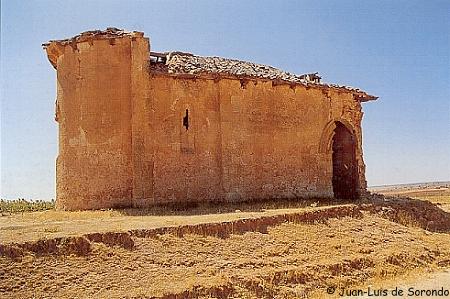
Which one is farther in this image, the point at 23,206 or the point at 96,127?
the point at 23,206

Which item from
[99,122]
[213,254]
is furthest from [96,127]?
[213,254]

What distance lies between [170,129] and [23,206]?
30.0ft

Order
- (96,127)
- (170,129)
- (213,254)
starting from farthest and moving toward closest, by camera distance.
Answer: (170,129) → (96,127) → (213,254)

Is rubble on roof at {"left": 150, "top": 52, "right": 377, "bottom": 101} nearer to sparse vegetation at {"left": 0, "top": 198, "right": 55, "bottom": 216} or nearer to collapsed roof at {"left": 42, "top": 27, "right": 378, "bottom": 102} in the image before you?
collapsed roof at {"left": 42, "top": 27, "right": 378, "bottom": 102}

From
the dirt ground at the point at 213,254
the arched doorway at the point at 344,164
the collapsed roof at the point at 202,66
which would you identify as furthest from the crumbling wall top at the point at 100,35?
the arched doorway at the point at 344,164

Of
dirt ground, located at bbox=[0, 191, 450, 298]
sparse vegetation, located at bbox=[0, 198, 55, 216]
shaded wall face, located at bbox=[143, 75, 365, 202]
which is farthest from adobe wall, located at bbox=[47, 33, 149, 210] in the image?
sparse vegetation, located at bbox=[0, 198, 55, 216]

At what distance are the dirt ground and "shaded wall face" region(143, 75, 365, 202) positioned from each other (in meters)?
1.77

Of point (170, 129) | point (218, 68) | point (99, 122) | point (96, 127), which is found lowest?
point (170, 129)

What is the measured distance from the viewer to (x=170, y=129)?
16.6 metres

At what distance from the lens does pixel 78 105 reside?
53.8ft

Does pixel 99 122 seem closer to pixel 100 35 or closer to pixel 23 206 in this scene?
pixel 100 35

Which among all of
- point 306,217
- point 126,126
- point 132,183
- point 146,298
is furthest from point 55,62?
point 146,298

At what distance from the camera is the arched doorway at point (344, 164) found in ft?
70.2

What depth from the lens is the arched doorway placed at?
2139 centimetres
